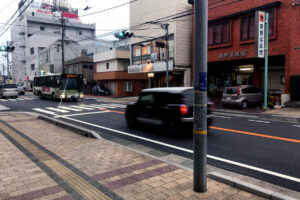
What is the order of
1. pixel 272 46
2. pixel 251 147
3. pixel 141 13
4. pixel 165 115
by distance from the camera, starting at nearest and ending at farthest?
pixel 251 147
pixel 165 115
pixel 272 46
pixel 141 13

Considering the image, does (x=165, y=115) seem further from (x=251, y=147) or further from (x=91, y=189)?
(x=91, y=189)

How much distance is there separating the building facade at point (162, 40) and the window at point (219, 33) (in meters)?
3.07

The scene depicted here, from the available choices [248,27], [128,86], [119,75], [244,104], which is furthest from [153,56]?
[244,104]

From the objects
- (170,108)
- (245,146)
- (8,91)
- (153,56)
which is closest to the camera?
(245,146)

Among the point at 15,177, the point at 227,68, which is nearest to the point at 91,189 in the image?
the point at 15,177

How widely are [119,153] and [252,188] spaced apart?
11.4 ft

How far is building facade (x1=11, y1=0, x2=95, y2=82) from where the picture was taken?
2557 inches

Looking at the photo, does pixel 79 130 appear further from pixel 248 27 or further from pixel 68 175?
pixel 248 27

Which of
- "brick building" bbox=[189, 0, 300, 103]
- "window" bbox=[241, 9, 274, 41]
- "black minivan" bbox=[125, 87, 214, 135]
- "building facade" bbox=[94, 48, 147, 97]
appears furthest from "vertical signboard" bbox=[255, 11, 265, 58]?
"building facade" bbox=[94, 48, 147, 97]

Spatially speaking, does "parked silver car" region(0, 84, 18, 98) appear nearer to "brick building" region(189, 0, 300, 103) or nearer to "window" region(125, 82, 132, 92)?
"window" region(125, 82, 132, 92)

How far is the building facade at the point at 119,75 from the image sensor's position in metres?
35.0

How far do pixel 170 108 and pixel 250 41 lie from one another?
45.2ft

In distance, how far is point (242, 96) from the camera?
17000 mm

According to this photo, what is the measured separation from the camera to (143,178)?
4.74 metres
